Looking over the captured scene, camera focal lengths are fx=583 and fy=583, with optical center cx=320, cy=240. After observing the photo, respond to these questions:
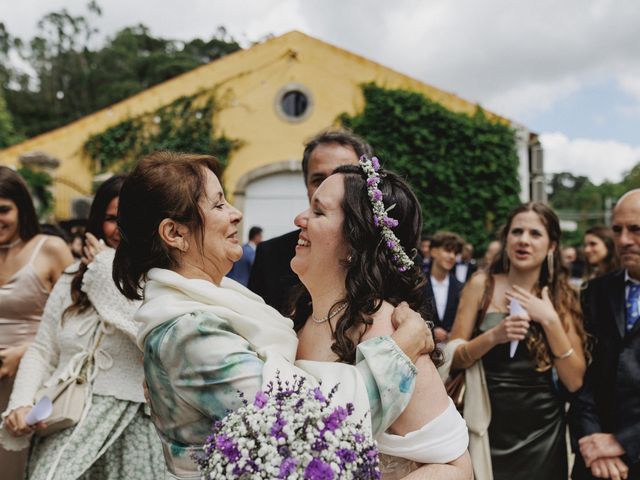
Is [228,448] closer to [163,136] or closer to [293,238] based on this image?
[293,238]

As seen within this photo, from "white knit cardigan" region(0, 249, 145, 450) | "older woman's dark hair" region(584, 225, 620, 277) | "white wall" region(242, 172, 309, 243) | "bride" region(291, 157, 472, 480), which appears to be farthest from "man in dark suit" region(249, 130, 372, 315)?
"white wall" region(242, 172, 309, 243)

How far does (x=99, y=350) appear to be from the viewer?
2.88 meters

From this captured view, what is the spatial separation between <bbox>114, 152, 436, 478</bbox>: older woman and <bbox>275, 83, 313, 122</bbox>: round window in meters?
15.5

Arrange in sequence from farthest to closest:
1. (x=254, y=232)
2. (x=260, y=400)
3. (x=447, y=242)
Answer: (x=254, y=232), (x=447, y=242), (x=260, y=400)

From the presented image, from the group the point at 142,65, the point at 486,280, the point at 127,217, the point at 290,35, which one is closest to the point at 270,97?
the point at 290,35

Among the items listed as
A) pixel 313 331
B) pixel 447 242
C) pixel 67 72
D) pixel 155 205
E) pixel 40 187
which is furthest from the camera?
pixel 67 72

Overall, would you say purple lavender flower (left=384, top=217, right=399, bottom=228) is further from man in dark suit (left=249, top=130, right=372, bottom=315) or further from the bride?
man in dark suit (left=249, top=130, right=372, bottom=315)

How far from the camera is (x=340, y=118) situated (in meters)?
17.2

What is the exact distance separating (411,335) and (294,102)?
16268 millimetres

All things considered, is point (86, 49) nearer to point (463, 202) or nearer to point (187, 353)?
point (463, 202)

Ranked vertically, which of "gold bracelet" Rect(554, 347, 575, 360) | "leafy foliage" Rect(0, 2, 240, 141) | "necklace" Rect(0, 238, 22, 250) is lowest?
"gold bracelet" Rect(554, 347, 575, 360)

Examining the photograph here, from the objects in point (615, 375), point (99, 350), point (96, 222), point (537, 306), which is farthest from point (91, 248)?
point (615, 375)

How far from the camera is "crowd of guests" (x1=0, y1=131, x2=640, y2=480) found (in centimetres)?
178

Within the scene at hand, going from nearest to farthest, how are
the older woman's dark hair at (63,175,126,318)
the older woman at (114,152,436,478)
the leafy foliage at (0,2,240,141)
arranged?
1. the older woman at (114,152,436,478)
2. the older woman's dark hair at (63,175,126,318)
3. the leafy foliage at (0,2,240,141)
